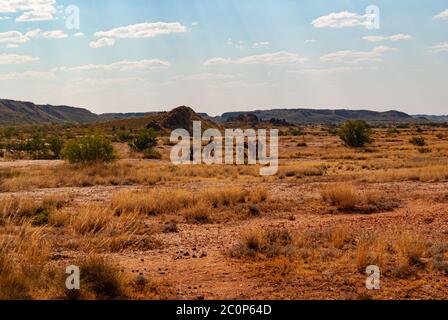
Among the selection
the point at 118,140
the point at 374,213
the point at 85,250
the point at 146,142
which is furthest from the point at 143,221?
the point at 118,140

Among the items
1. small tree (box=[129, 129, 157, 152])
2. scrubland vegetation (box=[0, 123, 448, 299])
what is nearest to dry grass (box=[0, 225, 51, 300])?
scrubland vegetation (box=[0, 123, 448, 299])

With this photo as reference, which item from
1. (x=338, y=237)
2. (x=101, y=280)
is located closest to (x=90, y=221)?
(x=101, y=280)

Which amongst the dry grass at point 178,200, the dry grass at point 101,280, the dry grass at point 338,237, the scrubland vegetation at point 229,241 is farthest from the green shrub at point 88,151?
the dry grass at point 101,280

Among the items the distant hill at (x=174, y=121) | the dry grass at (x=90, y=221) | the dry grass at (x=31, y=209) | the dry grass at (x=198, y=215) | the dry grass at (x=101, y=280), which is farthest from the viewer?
the distant hill at (x=174, y=121)

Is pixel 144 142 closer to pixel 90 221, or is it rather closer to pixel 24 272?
pixel 90 221

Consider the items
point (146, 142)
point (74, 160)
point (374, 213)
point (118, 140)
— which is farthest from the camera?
point (118, 140)

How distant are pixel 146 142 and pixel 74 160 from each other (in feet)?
60.3

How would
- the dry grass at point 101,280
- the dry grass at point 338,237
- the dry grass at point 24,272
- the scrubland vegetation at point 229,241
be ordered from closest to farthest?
the dry grass at point 24,272 → the dry grass at point 101,280 → the scrubland vegetation at point 229,241 → the dry grass at point 338,237

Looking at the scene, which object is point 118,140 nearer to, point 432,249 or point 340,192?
point 340,192

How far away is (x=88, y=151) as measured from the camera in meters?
30.5

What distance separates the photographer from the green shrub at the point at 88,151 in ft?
99.9

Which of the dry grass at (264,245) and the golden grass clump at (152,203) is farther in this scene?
the golden grass clump at (152,203)

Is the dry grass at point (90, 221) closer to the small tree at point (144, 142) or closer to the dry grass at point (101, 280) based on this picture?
the dry grass at point (101, 280)
